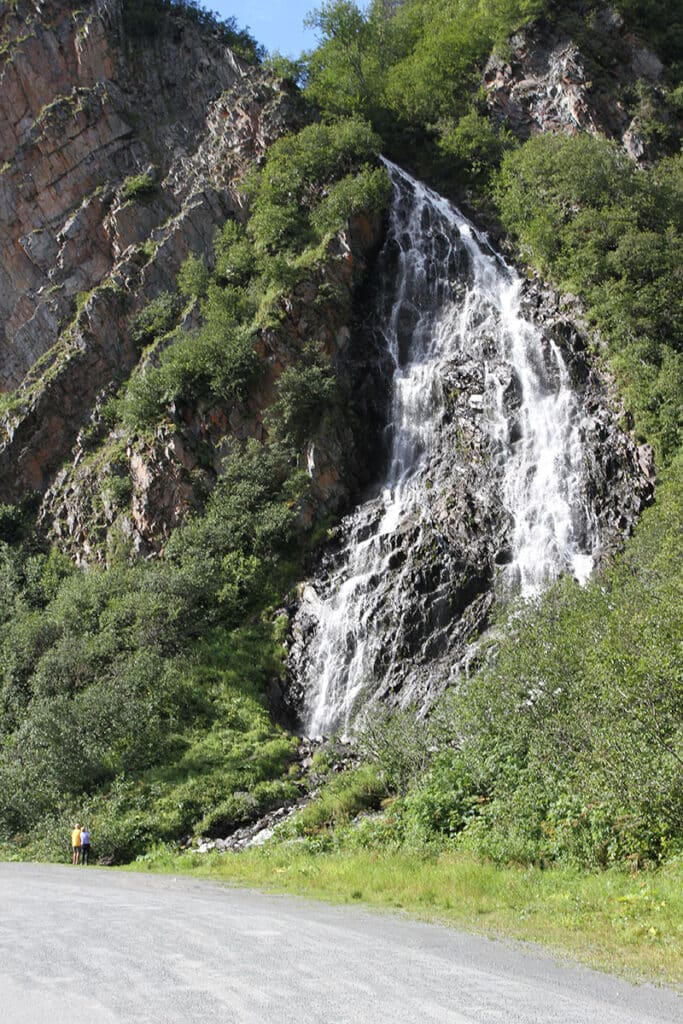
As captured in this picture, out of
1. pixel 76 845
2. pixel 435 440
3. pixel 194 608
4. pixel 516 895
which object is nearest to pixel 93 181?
pixel 435 440

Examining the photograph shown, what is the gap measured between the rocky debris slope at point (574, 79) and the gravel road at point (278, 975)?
3965cm

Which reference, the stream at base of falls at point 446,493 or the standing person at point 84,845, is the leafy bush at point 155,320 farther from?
the standing person at point 84,845

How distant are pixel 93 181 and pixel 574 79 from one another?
26.2 meters

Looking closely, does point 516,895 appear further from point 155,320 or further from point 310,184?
point 310,184

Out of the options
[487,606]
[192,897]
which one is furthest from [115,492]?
[192,897]

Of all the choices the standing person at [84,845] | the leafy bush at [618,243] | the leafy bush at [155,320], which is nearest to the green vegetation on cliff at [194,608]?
the leafy bush at [155,320]

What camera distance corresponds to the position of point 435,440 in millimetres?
29531

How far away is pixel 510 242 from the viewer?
36812 millimetres

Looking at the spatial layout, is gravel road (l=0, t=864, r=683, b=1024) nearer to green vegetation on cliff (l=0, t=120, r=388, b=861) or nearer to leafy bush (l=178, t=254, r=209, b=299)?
green vegetation on cliff (l=0, t=120, r=388, b=861)

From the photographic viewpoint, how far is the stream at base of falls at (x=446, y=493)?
23.0 m

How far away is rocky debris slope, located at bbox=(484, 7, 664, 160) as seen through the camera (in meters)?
39.8

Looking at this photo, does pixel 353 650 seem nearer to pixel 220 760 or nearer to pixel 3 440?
pixel 220 760

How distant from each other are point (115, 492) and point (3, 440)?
8047 millimetres

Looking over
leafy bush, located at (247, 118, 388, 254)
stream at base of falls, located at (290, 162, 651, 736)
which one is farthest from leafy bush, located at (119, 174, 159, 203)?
stream at base of falls, located at (290, 162, 651, 736)
